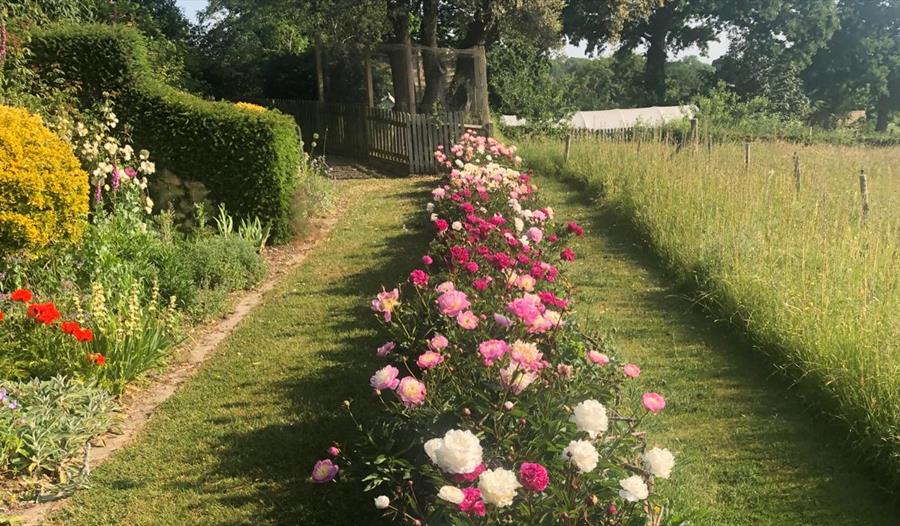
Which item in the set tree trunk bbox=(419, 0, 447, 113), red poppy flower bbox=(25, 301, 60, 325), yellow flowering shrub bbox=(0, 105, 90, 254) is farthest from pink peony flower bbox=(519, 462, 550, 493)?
tree trunk bbox=(419, 0, 447, 113)

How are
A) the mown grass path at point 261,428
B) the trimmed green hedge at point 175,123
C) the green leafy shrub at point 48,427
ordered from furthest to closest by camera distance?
1. the trimmed green hedge at point 175,123
2. the green leafy shrub at point 48,427
3. the mown grass path at point 261,428

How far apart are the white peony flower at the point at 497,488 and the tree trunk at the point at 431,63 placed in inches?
638

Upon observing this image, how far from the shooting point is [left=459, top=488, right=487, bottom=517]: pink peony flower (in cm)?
177

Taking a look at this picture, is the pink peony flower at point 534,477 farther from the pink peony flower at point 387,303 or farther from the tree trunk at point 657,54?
the tree trunk at point 657,54

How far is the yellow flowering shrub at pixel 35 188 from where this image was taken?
15.6 ft

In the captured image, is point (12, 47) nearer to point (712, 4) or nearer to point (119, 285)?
point (119, 285)

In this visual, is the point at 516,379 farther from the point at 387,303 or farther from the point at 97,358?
the point at 97,358

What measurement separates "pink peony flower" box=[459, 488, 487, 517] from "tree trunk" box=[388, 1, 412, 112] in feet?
45.5

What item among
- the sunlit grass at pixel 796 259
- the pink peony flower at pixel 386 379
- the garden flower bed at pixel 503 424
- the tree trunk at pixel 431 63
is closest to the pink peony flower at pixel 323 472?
the garden flower bed at pixel 503 424

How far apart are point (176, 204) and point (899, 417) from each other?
6530 millimetres

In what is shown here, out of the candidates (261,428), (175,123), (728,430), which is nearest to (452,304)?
(261,428)

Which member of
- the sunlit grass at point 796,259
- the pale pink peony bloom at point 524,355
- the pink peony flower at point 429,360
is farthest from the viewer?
the sunlit grass at point 796,259

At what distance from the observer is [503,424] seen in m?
2.45

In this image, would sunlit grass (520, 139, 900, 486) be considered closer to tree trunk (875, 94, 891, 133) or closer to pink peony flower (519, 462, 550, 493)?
pink peony flower (519, 462, 550, 493)
